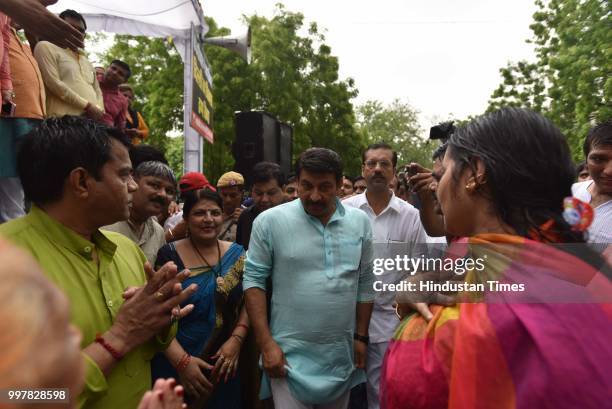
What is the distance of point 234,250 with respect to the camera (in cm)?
321

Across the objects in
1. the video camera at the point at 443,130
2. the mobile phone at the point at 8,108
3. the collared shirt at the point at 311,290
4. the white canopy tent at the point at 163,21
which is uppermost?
the white canopy tent at the point at 163,21

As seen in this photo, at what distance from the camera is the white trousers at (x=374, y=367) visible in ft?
11.1

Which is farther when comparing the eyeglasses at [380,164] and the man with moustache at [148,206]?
the eyeglasses at [380,164]

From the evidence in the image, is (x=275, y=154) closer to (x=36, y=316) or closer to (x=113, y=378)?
(x=113, y=378)

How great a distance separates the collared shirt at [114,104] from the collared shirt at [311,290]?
128 inches

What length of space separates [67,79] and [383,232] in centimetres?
252

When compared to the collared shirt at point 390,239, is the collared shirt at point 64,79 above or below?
above

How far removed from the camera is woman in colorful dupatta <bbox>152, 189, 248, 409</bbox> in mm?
2664

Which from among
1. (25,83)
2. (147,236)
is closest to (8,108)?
(25,83)

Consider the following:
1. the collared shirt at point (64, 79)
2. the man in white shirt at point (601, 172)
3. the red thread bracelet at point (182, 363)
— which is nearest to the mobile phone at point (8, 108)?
the collared shirt at point (64, 79)

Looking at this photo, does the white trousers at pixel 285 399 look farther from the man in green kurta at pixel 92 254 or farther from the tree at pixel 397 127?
the tree at pixel 397 127

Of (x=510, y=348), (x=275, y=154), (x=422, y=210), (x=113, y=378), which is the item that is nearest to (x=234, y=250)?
(x=422, y=210)

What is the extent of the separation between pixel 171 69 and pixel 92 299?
23.3 meters

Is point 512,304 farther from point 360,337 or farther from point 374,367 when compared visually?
point 374,367
